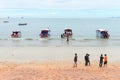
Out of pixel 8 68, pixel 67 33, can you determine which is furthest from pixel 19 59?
pixel 67 33

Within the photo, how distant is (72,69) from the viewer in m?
27.4

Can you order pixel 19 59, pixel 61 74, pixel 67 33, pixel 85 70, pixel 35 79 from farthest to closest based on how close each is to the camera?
pixel 67 33
pixel 19 59
pixel 85 70
pixel 61 74
pixel 35 79

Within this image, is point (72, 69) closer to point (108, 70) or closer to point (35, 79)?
point (108, 70)

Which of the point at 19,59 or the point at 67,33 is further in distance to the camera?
the point at 67,33

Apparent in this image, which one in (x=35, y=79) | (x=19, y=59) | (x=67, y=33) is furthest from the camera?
(x=67, y=33)

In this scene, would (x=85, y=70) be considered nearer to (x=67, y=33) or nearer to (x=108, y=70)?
(x=108, y=70)

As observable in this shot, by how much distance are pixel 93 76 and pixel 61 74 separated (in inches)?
94.4

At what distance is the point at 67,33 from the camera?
76.3 m

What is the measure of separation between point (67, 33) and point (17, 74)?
5168cm

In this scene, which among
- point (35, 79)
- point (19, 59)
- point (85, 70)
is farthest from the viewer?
point (19, 59)

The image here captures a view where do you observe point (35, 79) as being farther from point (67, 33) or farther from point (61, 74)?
point (67, 33)

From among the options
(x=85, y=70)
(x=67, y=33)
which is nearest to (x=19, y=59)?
(x=85, y=70)

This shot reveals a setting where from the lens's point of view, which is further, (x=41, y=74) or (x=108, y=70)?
(x=108, y=70)

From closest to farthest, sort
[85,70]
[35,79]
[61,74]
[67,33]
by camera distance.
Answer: [35,79] → [61,74] → [85,70] → [67,33]
